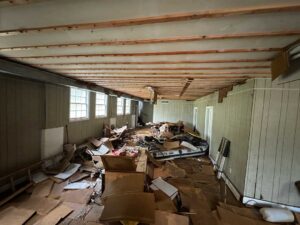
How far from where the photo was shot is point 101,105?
7.29 meters

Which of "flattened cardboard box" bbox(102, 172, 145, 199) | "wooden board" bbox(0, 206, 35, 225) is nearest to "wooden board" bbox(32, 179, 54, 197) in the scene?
"wooden board" bbox(0, 206, 35, 225)

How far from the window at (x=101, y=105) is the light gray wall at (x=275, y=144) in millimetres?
5448

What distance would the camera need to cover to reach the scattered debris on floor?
2.21 m

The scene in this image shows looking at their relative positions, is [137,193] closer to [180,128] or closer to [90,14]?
[90,14]

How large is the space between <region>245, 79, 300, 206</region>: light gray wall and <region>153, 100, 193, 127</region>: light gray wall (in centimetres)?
939

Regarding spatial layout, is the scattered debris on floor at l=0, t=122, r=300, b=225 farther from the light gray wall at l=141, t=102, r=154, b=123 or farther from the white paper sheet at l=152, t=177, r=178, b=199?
the light gray wall at l=141, t=102, r=154, b=123

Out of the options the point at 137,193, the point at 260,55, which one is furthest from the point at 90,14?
the point at 137,193

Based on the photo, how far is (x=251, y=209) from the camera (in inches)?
119

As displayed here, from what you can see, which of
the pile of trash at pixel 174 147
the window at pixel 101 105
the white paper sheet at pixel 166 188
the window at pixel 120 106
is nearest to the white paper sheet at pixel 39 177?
the white paper sheet at pixel 166 188

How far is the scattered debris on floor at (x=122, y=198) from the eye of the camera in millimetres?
2215

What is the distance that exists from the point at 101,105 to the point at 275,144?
6.00 meters

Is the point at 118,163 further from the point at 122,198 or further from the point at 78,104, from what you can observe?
the point at 78,104

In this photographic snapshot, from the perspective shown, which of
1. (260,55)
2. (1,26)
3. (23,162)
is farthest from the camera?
(23,162)

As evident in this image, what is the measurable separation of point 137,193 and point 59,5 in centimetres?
213
